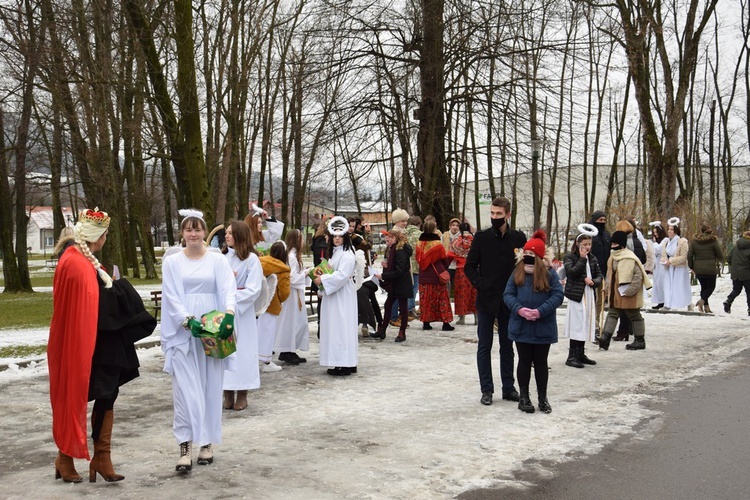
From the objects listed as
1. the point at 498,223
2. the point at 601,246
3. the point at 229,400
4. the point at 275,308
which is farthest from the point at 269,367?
the point at 601,246

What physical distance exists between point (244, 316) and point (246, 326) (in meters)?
0.12

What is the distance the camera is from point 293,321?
36.9 ft

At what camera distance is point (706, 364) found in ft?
36.4

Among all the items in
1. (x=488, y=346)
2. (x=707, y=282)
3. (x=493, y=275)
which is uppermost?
(x=493, y=275)

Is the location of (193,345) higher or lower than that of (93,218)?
lower

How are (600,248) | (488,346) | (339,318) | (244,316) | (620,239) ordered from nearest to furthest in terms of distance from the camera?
(244,316) < (488,346) < (339,318) < (620,239) < (600,248)

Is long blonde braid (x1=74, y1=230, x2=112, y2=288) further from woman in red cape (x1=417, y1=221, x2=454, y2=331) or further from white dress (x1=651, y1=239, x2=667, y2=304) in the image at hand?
white dress (x1=651, y1=239, x2=667, y2=304)

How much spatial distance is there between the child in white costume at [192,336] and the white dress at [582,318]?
551cm

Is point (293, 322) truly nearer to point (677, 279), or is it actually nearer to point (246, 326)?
point (246, 326)

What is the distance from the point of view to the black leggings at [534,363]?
8078mm

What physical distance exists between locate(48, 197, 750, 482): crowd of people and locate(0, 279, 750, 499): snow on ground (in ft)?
0.96

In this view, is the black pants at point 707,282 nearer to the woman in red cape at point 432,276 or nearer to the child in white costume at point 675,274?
the child in white costume at point 675,274

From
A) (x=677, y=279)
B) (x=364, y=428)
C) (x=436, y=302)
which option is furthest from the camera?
(x=677, y=279)

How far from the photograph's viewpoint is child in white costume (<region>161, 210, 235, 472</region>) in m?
6.12
